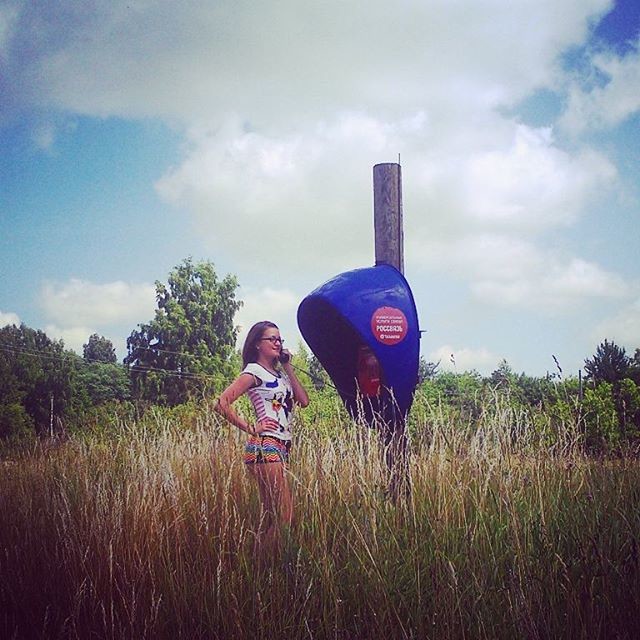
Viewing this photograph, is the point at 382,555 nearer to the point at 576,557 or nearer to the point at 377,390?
the point at 576,557

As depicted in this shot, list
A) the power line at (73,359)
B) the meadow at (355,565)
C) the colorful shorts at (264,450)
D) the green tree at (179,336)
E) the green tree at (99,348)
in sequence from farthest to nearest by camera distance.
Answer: the green tree at (99,348) < the green tree at (179,336) < the power line at (73,359) < the colorful shorts at (264,450) < the meadow at (355,565)

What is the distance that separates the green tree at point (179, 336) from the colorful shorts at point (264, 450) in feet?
66.7

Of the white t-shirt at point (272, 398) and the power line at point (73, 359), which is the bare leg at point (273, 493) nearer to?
the white t-shirt at point (272, 398)

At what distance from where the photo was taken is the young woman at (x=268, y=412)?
3.52m

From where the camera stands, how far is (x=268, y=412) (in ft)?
12.1

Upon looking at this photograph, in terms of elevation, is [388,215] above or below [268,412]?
above

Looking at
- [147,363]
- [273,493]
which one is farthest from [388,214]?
[147,363]

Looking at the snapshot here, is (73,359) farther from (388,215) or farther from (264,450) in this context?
(264,450)

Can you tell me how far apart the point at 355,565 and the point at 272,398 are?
3.34 ft

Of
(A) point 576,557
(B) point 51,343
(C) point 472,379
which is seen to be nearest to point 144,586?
(A) point 576,557

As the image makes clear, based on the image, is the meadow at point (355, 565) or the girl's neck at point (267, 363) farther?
the girl's neck at point (267, 363)

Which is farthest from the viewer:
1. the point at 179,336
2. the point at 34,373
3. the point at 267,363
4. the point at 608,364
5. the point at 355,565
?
the point at 179,336

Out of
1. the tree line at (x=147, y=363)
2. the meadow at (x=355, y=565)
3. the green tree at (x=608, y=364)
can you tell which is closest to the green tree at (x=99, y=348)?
the tree line at (x=147, y=363)

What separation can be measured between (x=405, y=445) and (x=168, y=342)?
22265 mm
